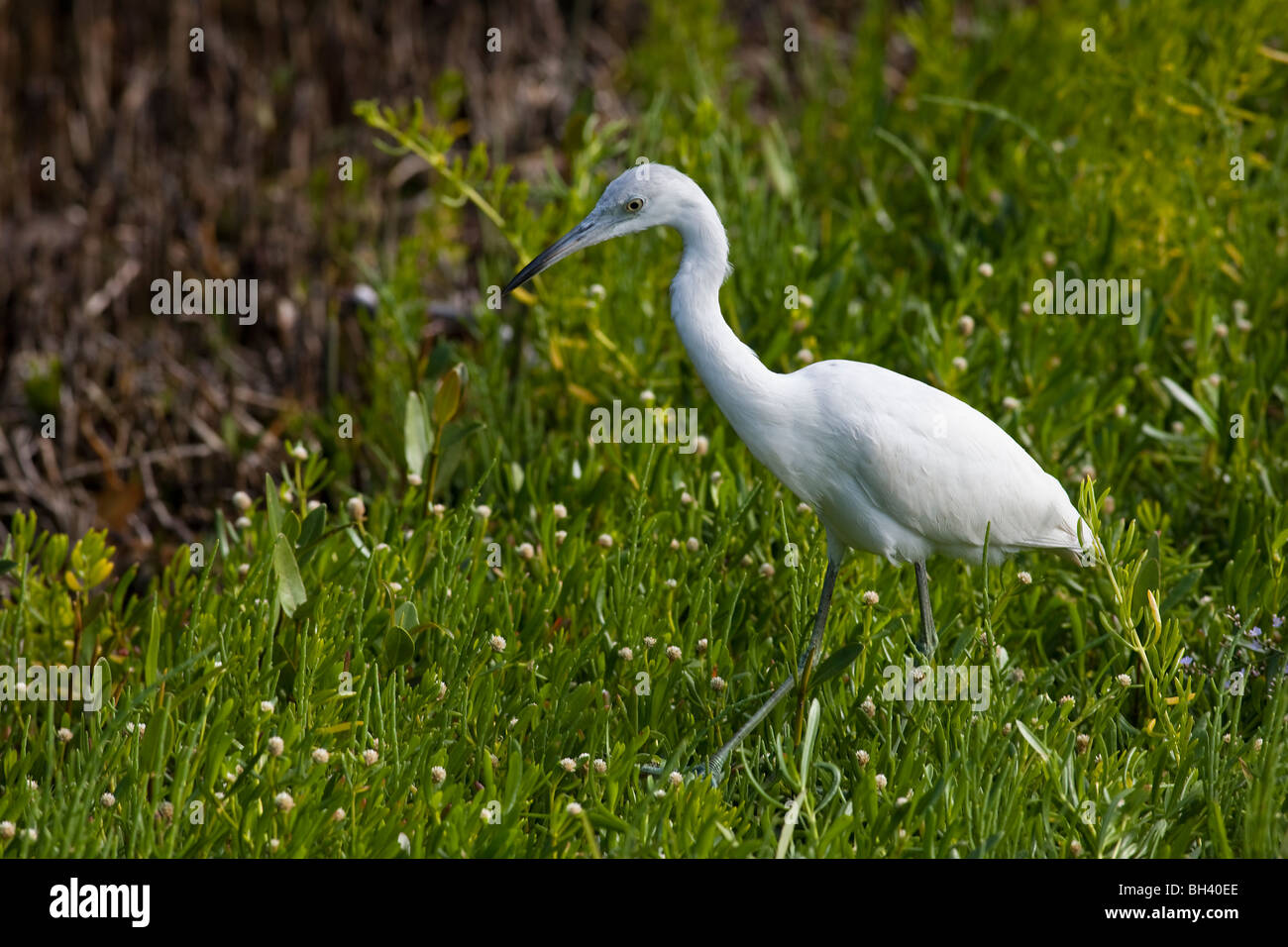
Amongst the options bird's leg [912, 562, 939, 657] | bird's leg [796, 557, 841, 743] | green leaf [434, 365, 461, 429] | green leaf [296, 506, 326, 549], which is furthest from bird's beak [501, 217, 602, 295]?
bird's leg [912, 562, 939, 657]

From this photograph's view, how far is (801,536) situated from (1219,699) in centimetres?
115

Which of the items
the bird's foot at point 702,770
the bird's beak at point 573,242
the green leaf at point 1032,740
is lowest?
the bird's foot at point 702,770

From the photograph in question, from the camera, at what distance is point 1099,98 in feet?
16.8

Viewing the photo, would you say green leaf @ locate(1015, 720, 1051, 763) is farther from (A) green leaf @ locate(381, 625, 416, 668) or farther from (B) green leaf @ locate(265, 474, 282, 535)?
(B) green leaf @ locate(265, 474, 282, 535)

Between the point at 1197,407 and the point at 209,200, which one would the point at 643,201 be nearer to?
the point at 1197,407

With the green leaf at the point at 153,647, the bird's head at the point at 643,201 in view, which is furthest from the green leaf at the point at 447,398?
the green leaf at the point at 153,647

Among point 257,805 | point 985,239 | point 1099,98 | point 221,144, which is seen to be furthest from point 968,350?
point 221,144

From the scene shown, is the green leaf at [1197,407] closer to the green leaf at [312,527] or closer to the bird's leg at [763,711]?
the bird's leg at [763,711]

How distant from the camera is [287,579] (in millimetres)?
3258

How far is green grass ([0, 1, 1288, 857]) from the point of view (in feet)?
9.14

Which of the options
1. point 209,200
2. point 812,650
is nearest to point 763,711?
point 812,650

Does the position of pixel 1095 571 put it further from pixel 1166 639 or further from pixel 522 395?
pixel 522 395

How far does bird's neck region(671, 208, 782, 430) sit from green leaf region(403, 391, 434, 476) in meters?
1.00

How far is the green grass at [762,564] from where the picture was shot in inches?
110
